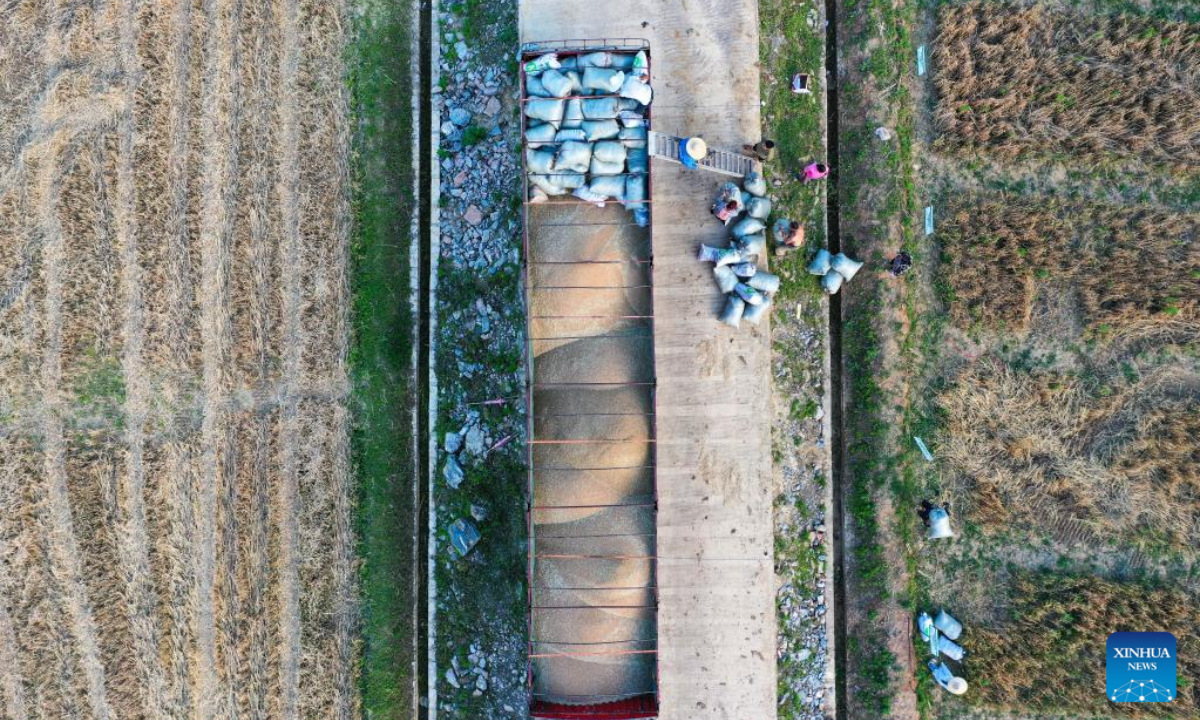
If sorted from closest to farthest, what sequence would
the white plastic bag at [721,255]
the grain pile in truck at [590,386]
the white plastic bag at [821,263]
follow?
the grain pile in truck at [590,386] → the white plastic bag at [721,255] → the white plastic bag at [821,263]

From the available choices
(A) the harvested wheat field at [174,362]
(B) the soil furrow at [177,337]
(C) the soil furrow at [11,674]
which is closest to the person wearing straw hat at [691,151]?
(A) the harvested wheat field at [174,362]

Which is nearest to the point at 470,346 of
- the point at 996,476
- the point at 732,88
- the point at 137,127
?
the point at 732,88

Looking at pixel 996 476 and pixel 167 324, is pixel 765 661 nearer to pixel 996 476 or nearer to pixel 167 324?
pixel 996 476

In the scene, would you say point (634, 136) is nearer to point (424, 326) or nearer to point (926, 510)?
point (424, 326)

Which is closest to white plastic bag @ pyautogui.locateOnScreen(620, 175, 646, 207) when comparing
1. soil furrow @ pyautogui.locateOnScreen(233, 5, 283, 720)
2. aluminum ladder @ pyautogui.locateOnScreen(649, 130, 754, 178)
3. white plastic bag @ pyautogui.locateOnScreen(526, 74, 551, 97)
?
aluminum ladder @ pyautogui.locateOnScreen(649, 130, 754, 178)

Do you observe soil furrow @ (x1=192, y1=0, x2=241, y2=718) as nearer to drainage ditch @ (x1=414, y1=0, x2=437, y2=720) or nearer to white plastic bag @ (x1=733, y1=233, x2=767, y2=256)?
drainage ditch @ (x1=414, y1=0, x2=437, y2=720)

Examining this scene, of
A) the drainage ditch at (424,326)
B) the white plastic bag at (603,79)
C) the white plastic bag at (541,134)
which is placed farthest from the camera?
the drainage ditch at (424,326)

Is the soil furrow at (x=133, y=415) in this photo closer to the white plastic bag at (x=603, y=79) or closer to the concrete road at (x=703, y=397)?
the concrete road at (x=703, y=397)
